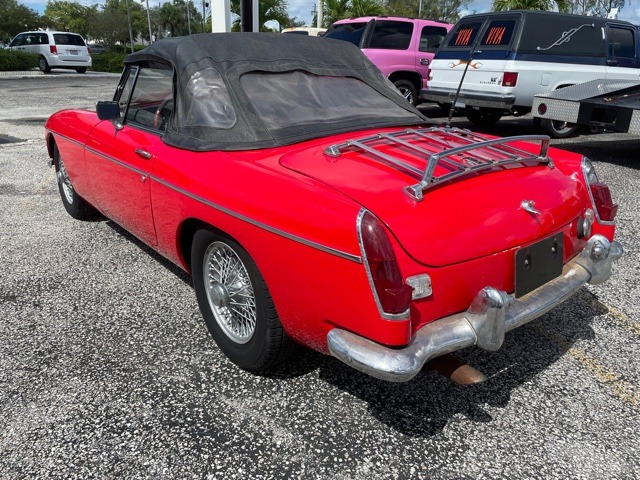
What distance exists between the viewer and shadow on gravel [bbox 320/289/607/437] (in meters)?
2.46

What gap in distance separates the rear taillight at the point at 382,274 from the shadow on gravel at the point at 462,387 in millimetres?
494

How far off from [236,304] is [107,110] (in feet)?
5.89

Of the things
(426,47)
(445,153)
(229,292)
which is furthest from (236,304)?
(426,47)

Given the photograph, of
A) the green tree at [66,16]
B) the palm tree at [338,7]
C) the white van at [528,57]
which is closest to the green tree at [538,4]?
the palm tree at [338,7]

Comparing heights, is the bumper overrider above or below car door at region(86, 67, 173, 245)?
below

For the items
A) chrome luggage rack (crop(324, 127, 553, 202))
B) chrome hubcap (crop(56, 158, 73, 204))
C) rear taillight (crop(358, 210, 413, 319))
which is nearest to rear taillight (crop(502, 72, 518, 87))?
chrome luggage rack (crop(324, 127, 553, 202))

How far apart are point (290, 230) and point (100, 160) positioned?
225cm

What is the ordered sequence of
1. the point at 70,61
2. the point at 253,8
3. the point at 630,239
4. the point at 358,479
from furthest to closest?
the point at 70,61
the point at 253,8
the point at 630,239
the point at 358,479

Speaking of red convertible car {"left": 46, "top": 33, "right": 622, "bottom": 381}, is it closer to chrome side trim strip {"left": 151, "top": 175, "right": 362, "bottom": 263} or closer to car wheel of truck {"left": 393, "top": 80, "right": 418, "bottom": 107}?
chrome side trim strip {"left": 151, "top": 175, "right": 362, "bottom": 263}

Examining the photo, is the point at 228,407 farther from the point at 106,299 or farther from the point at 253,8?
the point at 253,8

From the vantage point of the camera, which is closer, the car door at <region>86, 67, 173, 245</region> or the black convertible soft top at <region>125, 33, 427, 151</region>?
the black convertible soft top at <region>125, 33, 427, 151</region>

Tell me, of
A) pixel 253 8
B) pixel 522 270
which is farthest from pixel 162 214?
pixel 253 8

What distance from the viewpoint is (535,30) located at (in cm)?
862

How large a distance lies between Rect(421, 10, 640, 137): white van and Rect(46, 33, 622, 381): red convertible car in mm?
5740
